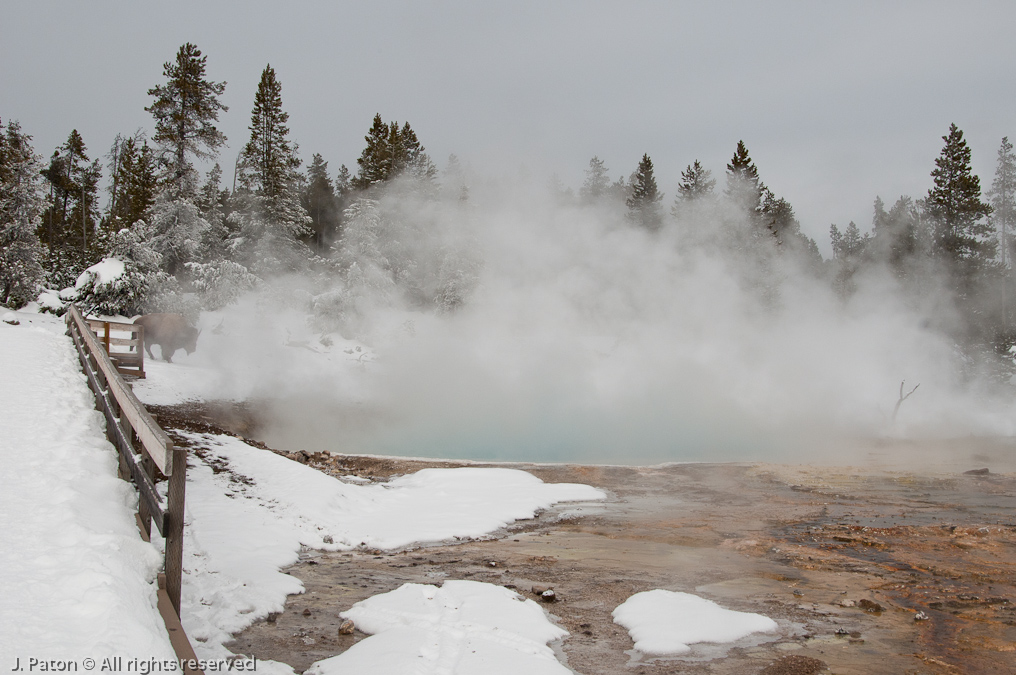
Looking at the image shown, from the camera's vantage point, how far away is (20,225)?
69.2ft

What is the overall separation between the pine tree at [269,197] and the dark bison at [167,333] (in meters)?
11.4

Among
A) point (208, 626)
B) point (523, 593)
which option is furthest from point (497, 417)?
point (208, 626)

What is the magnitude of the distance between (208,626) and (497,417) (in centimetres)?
1477

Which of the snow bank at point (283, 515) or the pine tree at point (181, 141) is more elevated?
the pine tree at point (181, 141)

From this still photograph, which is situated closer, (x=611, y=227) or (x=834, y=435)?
(x=834, y=435)

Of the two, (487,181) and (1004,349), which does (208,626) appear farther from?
(1004,349)

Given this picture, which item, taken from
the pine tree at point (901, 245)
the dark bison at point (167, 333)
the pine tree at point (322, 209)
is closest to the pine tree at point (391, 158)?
the pine tree at point (322, 209)

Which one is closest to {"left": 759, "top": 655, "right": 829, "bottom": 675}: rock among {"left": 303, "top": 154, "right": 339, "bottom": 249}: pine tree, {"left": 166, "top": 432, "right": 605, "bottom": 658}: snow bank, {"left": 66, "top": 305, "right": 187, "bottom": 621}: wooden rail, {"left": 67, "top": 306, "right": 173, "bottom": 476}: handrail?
{"left": 166, "top": 432, "right": 605, "bottom": 658}: snow bank

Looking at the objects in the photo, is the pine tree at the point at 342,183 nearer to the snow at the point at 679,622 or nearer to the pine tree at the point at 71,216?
the pine tree at the point at 71,216

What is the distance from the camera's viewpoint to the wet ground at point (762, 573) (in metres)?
4.16

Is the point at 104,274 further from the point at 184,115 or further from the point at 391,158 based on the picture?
the point at 391,158

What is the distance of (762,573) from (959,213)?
29.3 m

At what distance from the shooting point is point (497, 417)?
18.7 meters

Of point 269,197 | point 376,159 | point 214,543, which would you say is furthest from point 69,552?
point 376,159
